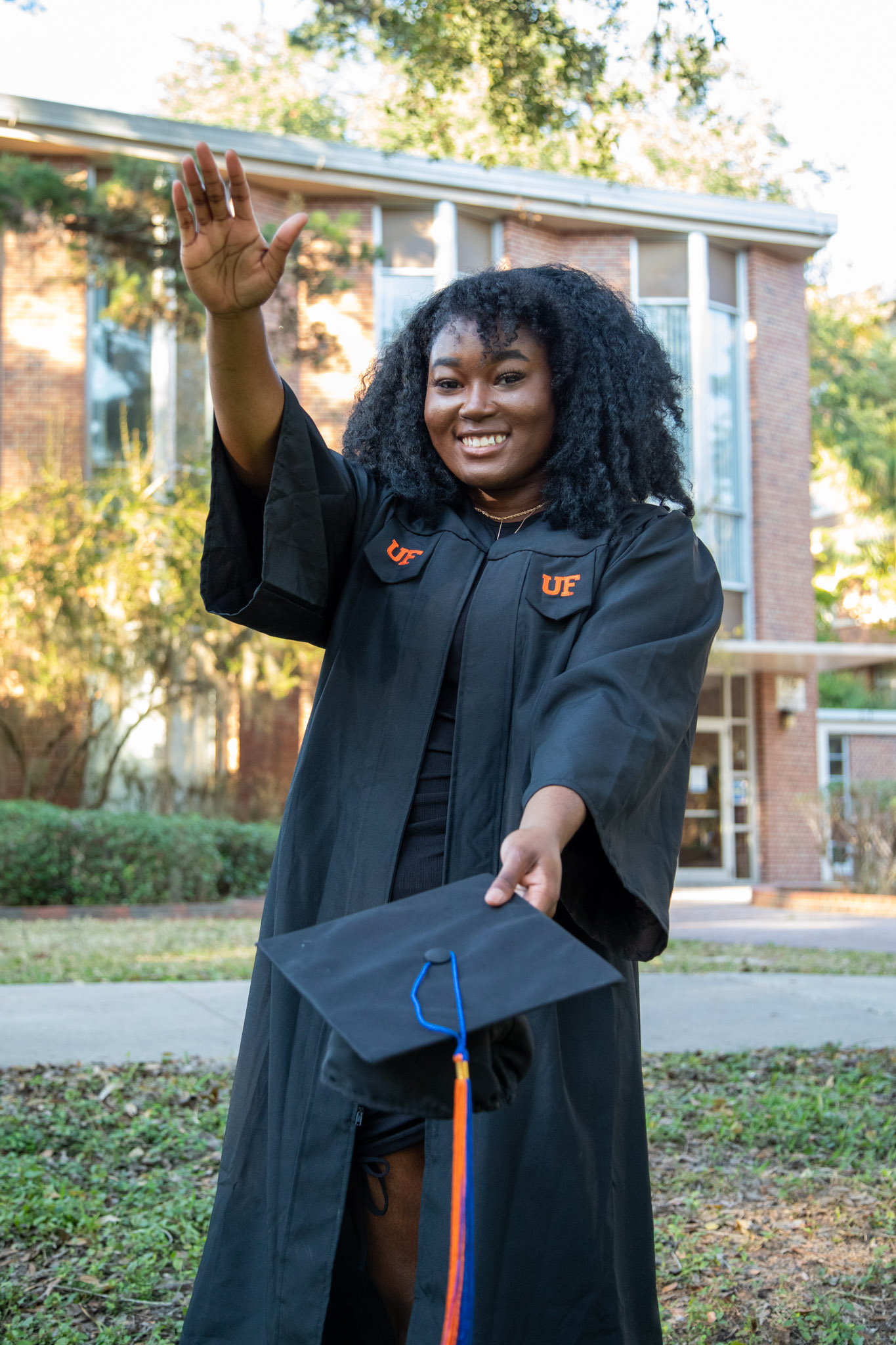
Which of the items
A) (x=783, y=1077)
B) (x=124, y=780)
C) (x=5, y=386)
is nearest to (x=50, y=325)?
(x=5, y=386)

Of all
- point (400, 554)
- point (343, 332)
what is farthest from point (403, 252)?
point (400, 554)

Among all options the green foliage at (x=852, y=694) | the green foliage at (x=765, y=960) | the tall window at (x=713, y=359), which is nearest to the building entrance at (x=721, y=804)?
the tall window at (x=713, y=359)

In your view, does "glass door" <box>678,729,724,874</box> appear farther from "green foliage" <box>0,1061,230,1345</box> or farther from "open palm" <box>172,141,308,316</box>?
"open palm" <box>172,141,308,316</box>

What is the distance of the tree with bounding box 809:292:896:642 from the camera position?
2269 cm

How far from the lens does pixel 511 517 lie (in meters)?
2.15

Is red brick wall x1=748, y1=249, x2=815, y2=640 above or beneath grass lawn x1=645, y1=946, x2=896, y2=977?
above

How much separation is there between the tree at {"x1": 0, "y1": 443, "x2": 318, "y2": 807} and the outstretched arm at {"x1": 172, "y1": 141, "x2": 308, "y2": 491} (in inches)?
475

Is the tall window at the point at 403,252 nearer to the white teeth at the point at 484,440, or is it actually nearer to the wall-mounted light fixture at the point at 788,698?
the wall-mounted light fixture at the point at 788,698

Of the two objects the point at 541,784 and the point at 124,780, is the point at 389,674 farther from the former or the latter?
the point at 124,780

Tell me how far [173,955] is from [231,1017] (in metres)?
2.92

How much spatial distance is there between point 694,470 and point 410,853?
17.4 metres

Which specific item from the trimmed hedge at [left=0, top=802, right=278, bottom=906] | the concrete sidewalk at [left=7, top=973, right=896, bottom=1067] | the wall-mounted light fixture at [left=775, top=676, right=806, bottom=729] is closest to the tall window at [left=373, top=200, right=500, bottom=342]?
the wall-mounted light fixture at [left=775, top=676, right=806, bottom=729]

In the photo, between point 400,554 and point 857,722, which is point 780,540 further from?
point 400,554

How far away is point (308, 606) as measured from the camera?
203 cm
